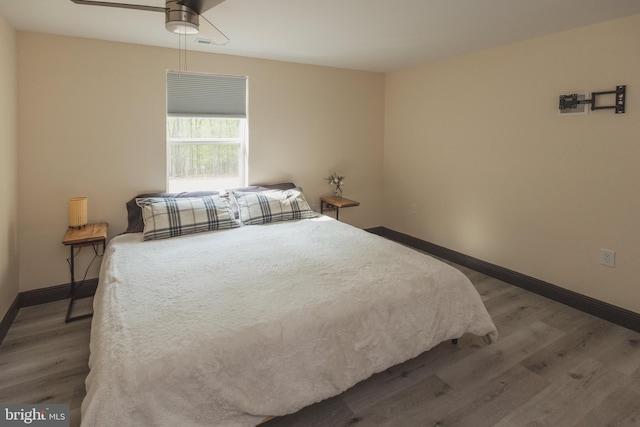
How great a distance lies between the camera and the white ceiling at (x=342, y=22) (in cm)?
235

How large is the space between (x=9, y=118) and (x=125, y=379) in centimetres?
246

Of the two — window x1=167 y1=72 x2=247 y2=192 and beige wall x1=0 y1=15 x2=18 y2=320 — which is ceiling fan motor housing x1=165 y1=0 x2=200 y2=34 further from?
window x1=167 y1=72 x2=247 y2=192

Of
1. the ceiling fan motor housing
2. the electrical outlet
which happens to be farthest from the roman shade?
the electrical outlet

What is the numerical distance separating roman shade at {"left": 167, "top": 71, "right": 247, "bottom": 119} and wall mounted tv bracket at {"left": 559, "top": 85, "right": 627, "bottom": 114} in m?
2.96

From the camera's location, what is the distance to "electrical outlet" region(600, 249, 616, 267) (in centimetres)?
275

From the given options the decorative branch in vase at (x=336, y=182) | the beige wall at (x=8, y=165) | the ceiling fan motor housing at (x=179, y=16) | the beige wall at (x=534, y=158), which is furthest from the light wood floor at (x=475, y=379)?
the decorative branch in vase at (x=336, y=182)

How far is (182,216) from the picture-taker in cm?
312

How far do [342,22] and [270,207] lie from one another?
1.75 m

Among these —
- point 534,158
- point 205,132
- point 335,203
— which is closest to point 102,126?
point 205,132

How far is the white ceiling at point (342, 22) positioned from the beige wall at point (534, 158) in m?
0.29

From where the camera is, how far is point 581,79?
2822mm

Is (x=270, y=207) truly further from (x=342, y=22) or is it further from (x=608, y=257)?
(x=608, y=257)

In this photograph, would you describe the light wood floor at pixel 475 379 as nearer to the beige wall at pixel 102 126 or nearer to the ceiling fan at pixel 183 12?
the beige wall at pixel 102 126

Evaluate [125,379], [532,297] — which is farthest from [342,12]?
[532,297]
